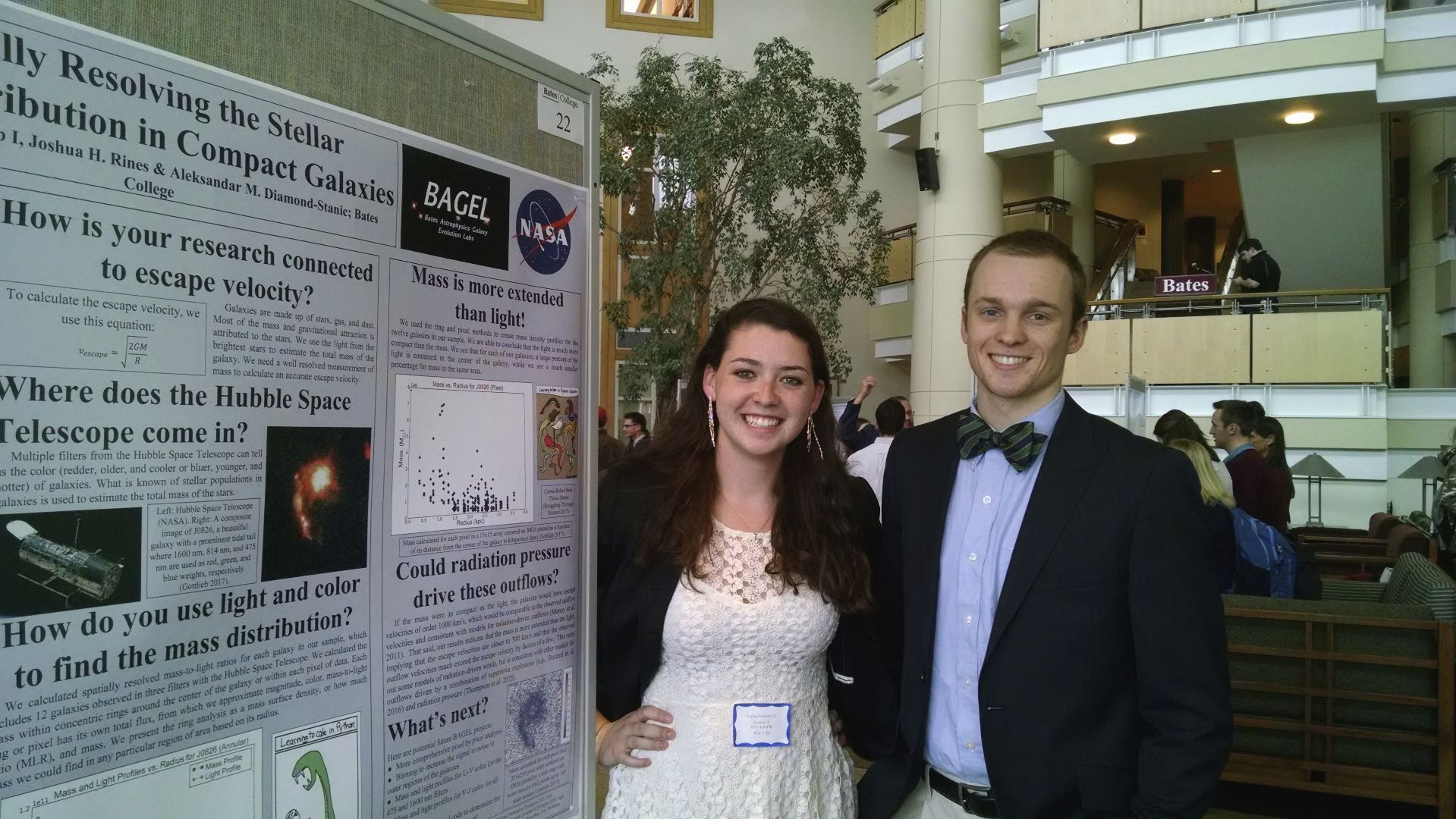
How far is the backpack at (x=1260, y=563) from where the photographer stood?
4.27m

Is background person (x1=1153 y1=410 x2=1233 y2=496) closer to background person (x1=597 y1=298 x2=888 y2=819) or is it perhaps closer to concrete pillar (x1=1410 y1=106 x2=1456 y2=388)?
background person (x1=597 y1=298 x2=888 y2=819)

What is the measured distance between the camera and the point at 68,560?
95 cm

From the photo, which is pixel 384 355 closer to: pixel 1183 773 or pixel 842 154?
pixel 1183 773

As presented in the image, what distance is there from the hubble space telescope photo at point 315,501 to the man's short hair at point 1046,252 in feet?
3.82

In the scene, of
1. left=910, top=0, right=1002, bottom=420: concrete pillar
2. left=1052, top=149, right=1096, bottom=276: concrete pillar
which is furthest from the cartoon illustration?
left=1052, top=149, right=1096, bottom=276: concrete pillar

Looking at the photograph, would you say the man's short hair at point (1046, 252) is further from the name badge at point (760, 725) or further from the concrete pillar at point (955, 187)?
the concrete pillar at point (955, 187)

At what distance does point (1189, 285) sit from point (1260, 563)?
7.32 metres

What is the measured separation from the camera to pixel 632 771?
186 cm

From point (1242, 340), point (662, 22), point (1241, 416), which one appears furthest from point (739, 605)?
point (662, 22)

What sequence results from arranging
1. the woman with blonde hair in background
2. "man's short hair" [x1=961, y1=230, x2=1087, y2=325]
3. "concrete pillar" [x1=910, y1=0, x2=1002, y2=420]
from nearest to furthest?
"man's short hair" [x1=961, y1=230, x2=1087, y2=325] → the woman with blonde hair in background → "concrete pillar" [x1=910, y1=0, x2=1002, y2=420]

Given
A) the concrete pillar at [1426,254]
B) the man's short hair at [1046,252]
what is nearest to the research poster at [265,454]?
the man's short hair at [1046,252]

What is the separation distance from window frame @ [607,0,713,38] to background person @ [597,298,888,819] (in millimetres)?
13679

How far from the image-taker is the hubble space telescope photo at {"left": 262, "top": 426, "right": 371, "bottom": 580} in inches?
44.8

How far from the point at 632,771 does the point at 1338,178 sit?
11521 mm
